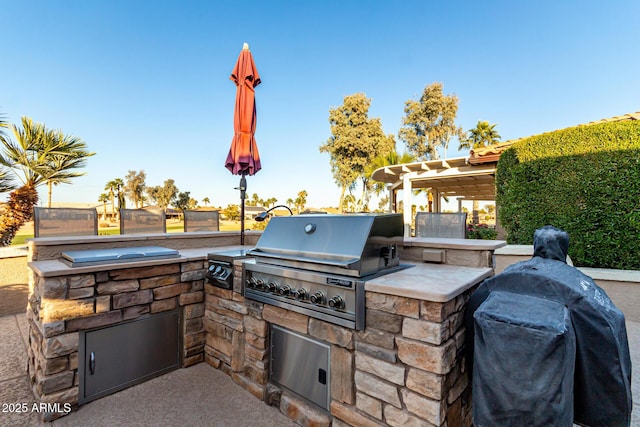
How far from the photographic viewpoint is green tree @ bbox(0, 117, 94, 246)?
17.5 feet

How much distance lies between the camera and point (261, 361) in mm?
2074

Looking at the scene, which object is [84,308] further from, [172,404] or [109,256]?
[172,404]

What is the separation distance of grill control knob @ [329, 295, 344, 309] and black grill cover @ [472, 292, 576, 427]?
0.66m

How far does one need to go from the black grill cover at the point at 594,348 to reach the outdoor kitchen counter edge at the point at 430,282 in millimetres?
316

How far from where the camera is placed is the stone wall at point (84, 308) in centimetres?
186

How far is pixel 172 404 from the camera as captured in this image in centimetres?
203

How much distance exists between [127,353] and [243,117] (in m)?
2.63

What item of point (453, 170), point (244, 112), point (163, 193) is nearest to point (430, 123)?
point (453, 170)

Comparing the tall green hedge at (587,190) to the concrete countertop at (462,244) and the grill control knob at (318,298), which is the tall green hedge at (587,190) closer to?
the concrete countertop at (462,244)

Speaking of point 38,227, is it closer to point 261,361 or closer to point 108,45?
point 261,361

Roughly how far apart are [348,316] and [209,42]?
8617 millimetres

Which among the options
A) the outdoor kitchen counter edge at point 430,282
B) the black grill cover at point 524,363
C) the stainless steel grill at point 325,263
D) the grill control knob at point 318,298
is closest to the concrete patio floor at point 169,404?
the stainless steel grill at point 325,263

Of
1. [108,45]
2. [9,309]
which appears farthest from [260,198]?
[9,309]

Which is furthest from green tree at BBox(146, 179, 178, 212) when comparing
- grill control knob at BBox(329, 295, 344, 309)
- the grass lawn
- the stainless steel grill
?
grill control knob at BBox(329, 295, 344, 309)
